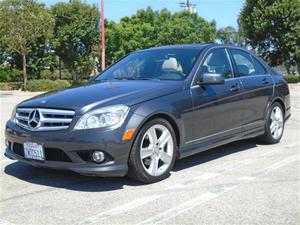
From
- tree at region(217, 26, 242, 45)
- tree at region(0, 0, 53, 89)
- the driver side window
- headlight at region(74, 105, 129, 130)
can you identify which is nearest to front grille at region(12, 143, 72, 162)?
headlight at region(74, 105, 129, 130)

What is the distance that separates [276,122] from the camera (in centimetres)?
792

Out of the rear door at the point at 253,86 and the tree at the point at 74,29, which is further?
the tree at the point at 74,29

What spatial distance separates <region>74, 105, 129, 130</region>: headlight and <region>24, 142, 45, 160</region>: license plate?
1.62 feet

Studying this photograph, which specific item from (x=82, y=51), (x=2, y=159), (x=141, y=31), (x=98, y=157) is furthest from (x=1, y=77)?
(x=98, y=157)

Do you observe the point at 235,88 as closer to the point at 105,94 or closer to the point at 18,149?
the point at 105,94

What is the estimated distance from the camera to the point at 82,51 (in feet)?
131

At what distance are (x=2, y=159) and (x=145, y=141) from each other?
99.6 inches

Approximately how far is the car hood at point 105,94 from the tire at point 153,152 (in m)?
0.33

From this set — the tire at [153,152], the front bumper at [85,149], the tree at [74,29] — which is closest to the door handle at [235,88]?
the tire at [153,152]

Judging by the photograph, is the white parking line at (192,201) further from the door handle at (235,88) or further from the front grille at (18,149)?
the front grille at (18,149)

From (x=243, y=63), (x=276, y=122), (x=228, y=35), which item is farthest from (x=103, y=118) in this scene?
(x=228, y=35)

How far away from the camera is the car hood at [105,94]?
5.20 metres

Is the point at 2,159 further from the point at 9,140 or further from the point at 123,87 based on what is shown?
the point at 123,87

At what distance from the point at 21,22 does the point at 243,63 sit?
70.5 ft
